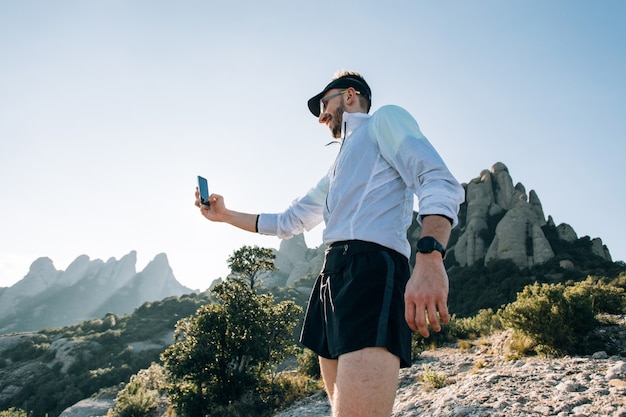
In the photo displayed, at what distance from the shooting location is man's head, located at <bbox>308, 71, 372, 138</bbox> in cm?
239

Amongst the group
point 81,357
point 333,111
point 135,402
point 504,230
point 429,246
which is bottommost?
point 81,357

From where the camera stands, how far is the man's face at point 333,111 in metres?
2.41

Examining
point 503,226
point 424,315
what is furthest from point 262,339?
point 503,226

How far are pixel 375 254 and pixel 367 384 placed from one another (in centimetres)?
58

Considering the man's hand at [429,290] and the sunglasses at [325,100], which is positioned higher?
the sunglasses at [325,100]

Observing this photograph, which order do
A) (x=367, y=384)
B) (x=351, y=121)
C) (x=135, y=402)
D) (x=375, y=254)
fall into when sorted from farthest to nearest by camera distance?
(x=135, y=402) < (x=351, y=121) < (x=375, y=254) < (x=367, y=384)

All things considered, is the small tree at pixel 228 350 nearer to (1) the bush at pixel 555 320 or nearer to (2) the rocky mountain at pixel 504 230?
(1) the bush at pixel 555 320

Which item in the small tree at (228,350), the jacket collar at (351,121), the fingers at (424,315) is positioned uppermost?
the jacket collar at (351,121)

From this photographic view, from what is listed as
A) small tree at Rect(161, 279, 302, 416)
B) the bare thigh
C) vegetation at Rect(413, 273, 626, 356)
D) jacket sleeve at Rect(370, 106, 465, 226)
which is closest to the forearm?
jacket sleeve at Rect(370, 106, 465, 226)

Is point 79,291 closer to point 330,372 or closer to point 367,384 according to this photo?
point 330,372

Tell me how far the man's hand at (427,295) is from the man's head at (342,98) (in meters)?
1.21

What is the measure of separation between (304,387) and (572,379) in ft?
29.0

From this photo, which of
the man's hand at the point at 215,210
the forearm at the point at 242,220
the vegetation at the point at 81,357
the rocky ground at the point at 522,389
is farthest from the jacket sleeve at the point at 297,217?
the vegetation at the point at 81,357

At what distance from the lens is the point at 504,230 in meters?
38.8
